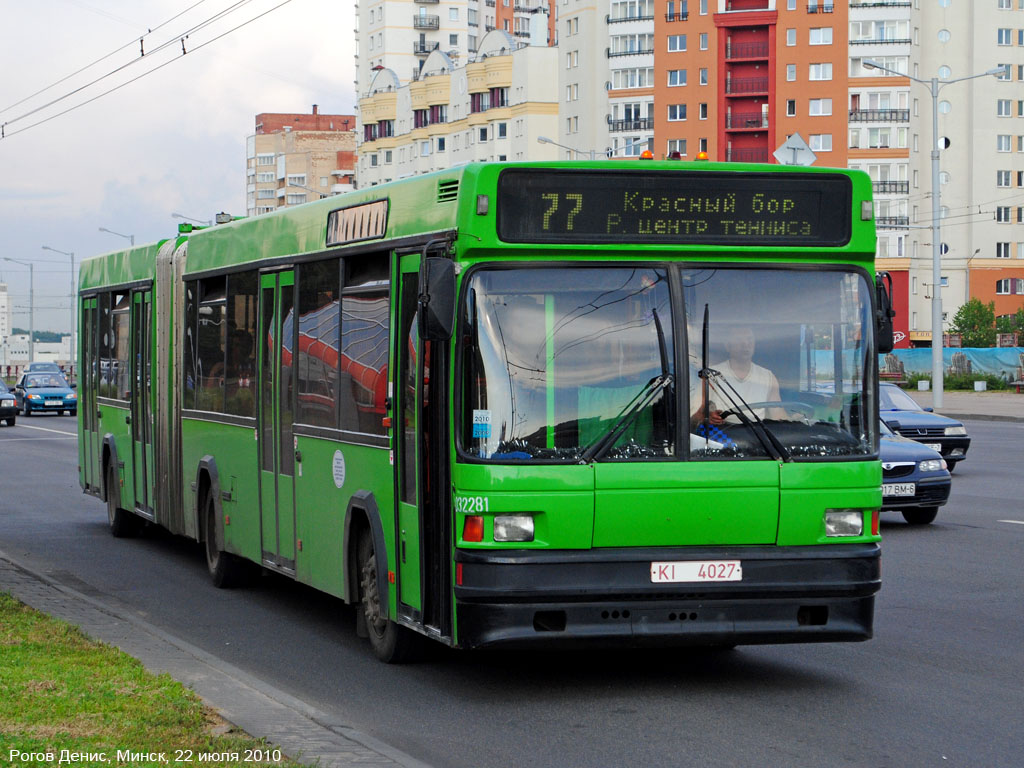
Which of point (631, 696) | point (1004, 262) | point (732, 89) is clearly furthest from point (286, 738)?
point (1004, 262)

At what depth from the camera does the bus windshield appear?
812 centimetres

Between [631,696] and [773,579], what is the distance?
97cm

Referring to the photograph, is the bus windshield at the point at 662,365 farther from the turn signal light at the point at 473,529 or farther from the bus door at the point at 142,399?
the bus door at the point at 142,399

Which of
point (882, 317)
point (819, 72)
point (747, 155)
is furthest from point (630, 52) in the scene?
point (882, 317)

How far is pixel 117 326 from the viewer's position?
685 inches

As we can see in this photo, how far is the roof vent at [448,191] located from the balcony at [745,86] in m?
105

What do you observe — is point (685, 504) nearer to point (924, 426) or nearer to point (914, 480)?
point (914, 480)

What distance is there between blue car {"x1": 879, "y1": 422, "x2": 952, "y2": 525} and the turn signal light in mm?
10146

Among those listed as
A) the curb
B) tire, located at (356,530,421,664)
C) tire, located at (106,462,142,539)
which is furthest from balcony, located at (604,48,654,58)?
tire, located at (356,530,421,664)

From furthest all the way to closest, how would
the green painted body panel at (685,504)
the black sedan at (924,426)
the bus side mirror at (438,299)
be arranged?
1. the black sedan at (924,426)
2. the green painted body panel at (685,504)
3. the bus side mirror at (438,299)

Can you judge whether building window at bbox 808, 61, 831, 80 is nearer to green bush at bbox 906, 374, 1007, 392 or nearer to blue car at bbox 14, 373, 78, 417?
green bush at bbox 906, 374, 1007, 392

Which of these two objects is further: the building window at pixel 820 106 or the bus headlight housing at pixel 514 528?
the building window at pixel 820 106

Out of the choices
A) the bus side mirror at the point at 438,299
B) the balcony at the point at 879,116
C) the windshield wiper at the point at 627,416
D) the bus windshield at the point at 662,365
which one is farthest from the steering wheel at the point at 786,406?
the balcony at the point at 879,116

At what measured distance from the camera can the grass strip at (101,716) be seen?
21.0 feet
